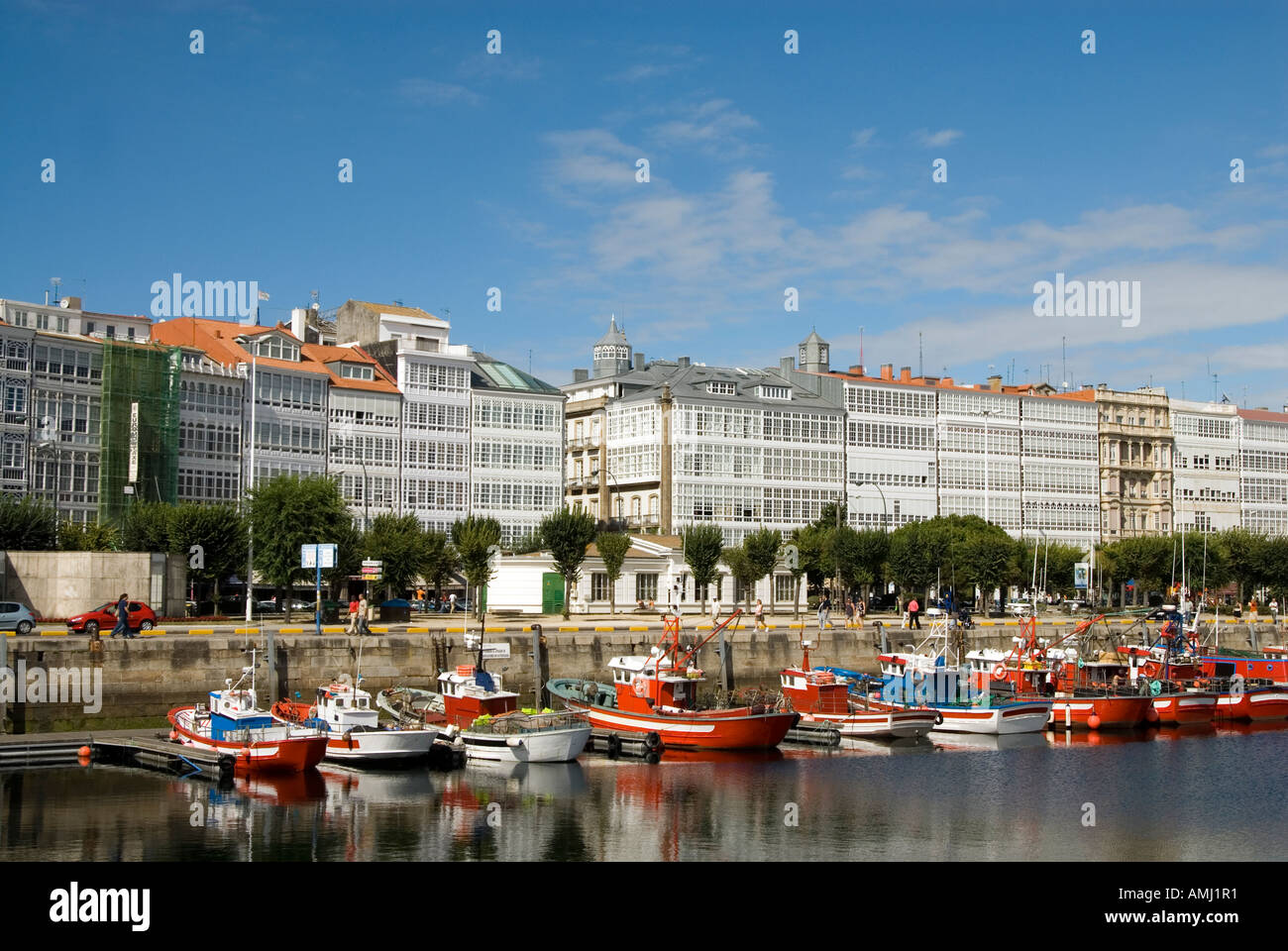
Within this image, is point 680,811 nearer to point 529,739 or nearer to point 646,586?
point 529,739

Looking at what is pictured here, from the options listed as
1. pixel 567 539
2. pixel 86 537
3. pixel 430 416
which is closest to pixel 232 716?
pixel 86 537

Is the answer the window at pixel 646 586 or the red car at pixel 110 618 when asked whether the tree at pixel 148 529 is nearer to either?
the red car at pixel 110 618

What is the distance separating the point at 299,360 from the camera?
110 meters

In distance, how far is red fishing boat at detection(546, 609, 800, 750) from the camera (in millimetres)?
56250

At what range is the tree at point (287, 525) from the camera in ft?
268

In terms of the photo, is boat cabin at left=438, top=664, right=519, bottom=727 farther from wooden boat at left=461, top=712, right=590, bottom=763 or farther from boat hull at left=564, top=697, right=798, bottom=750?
boat hull at left=564, top=697, right=798, bottom=750

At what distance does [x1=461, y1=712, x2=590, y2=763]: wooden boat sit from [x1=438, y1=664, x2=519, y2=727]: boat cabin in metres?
2.31

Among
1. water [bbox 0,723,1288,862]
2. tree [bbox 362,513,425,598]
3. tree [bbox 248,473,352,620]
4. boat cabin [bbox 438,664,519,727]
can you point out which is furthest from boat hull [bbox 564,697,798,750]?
tree [bbox 362,513,425,598]

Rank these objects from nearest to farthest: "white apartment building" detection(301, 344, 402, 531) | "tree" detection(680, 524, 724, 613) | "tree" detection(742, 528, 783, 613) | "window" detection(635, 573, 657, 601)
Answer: "tree" detection(680, 524, 724, 613)
"tree" detection(742, 528, 783, 613)
"window" detection(635, 573, 657, 601)
"white apartment building" detection(301, 344, 402, 531)

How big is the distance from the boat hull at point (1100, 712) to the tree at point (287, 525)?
39.9 meters
